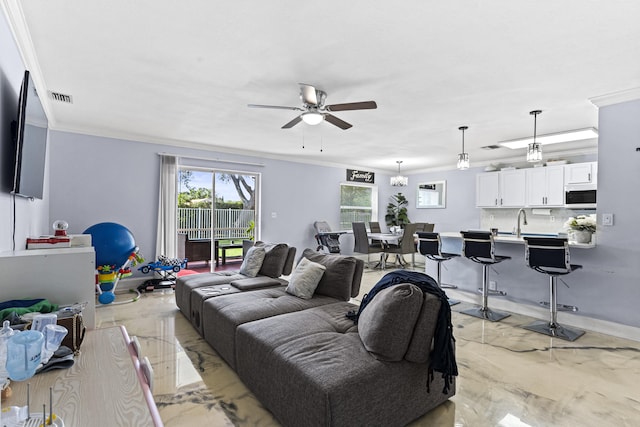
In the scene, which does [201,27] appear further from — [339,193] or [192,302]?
[339,193]

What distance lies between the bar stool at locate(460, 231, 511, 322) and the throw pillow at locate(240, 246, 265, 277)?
2.60 metres

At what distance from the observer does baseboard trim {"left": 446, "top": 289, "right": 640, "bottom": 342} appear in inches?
131

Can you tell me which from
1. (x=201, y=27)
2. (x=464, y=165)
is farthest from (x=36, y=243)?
(x=464, y=165)

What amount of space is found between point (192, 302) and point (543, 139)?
5518 millimetres

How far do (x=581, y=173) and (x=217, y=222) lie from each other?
6.76 meters

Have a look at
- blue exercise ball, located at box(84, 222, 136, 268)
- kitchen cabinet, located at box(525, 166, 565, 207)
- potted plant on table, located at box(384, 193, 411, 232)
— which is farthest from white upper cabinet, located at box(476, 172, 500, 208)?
blue exercise ball, located at box(84, 222, 136, 268)

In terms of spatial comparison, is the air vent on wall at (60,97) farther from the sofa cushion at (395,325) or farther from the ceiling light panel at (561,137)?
the ceiling light panel at (561,137)

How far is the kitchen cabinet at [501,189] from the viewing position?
6517mm

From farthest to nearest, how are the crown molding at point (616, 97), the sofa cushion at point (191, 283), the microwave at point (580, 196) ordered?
the microwave at point (580, 196), the sofa cushion at point (191, 283), the crown molding at point (616, 97)

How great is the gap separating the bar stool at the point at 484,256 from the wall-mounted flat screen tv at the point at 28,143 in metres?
4.33

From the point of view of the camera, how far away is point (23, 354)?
86 cm

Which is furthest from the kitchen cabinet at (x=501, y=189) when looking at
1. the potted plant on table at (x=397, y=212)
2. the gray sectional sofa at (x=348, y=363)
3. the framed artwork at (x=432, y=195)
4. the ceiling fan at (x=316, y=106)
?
the gray sectional sofa at (x=348, y=363)

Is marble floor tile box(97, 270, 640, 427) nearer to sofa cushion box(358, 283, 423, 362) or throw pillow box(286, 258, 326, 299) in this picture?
sofa cushion box(358, 283, 423, 362)

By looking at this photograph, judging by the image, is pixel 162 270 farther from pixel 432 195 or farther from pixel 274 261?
pixel 432 195
